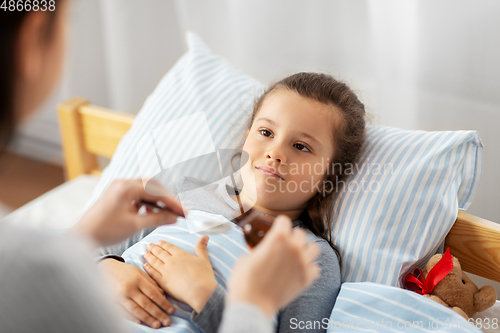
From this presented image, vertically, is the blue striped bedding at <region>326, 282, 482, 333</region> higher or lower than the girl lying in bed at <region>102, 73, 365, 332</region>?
lower

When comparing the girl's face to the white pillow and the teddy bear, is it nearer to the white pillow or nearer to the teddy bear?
the white pillow

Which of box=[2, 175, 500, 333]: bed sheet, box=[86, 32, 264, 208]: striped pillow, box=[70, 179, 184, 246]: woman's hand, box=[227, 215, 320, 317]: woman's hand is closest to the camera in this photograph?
box=[227, 215, 320, 317]: woman's hand

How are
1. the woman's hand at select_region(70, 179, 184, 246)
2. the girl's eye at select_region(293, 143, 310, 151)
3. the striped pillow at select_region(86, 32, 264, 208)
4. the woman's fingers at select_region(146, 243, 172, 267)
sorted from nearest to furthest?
the woman's hand at select_region(70, 179, 184, 246), the woman's fingers at select_region(146, 243, 172, 267), the girl's eye at select_region(293, 143, 310, 151), the striped pillow at select_region(86, 32, 264, 208)

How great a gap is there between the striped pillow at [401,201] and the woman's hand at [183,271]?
1.01ft

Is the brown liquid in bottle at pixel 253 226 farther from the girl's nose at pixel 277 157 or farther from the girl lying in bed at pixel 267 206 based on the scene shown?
the girl's nose at pixel 277 157

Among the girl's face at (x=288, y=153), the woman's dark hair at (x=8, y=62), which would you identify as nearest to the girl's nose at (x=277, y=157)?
the girl's face at (x=288, y=153)

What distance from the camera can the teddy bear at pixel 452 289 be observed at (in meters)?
0.84

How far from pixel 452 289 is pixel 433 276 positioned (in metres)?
0.04

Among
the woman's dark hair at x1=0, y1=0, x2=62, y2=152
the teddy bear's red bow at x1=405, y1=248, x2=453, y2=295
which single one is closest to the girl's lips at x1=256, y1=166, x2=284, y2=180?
the teddy bear's red bow at x1=405, y1=248, x2=453, y2=295

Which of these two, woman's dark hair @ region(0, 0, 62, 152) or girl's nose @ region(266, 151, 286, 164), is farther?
girl's nose @ region(266, 151, 286, 164)

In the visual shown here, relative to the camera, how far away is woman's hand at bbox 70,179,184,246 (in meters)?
0.68

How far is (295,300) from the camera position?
0.80 metres

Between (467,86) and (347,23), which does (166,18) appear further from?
(467,86)

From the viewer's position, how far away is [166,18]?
167cm
